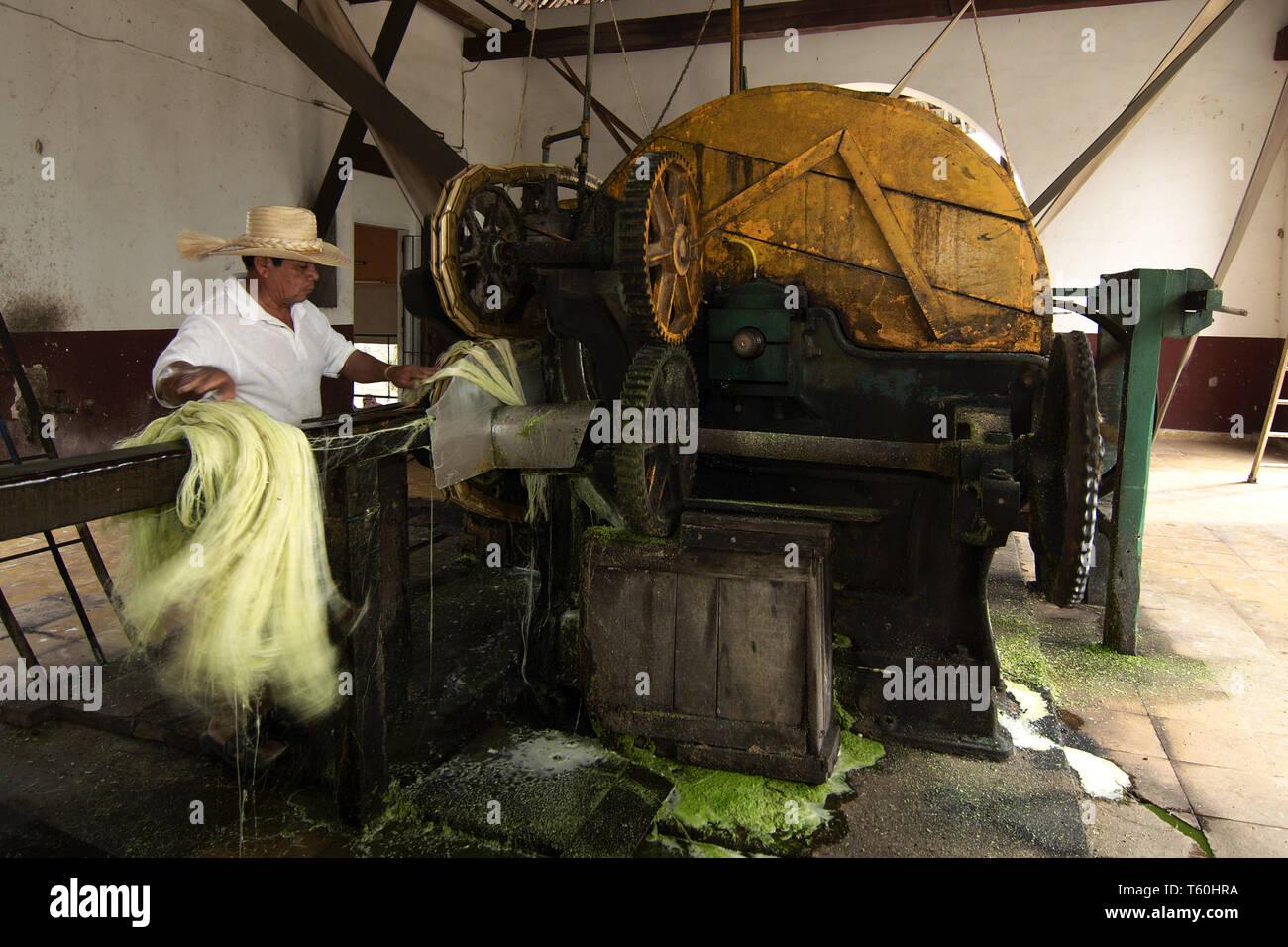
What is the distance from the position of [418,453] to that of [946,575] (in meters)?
1.94

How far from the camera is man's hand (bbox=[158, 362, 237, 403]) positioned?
88.3 inches

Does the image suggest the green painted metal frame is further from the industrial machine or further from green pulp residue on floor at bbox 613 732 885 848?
green pulp residue on floor at bbox 613 732 885 848

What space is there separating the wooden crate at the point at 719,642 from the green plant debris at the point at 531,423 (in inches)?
17.8

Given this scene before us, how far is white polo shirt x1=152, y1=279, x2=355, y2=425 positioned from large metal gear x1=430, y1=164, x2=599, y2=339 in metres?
0.55

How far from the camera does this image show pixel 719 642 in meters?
2.81

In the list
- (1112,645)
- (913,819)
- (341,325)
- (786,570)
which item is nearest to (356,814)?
(786,570)

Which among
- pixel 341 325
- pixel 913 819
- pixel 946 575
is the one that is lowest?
pixel 913 819

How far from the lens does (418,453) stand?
2783mm

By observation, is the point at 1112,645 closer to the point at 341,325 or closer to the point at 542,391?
the point at 542,391

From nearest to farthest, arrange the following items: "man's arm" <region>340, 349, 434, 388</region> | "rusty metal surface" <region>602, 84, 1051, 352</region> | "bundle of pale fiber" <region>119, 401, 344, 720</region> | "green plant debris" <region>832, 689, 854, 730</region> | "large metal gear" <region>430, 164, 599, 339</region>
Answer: "bundle of pale fiber" <region>119, 401, 344, 720</region>, "man's arm" <region>340, 349, 434, 388</region>, "green plant debris" <region>832, 689, 854, 730</region>, "large metal gear" <region>430, 164, 599, 339</region>, "rusty metal surface" <region>602, 84, 1051, 352</region>

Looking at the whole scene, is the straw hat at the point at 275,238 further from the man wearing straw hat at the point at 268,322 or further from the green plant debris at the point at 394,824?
the green plant debris at the point at 394,824

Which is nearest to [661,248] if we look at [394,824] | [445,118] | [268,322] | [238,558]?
[268,322]

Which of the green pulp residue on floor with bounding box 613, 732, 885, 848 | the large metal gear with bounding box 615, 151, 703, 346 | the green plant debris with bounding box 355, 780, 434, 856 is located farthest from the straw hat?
the green pulp residue on floor with bounding box 613, 732, 885, 848

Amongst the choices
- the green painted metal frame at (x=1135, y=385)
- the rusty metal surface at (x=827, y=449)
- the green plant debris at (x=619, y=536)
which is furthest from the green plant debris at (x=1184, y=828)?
the green plant debris at (x=619, y=536)
